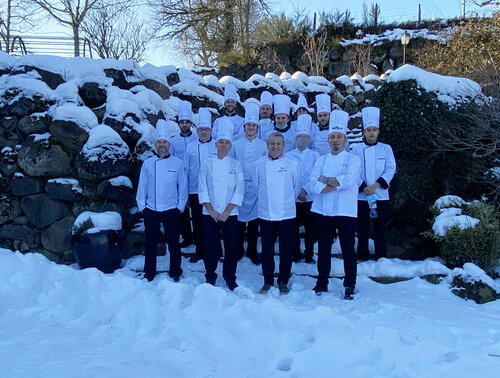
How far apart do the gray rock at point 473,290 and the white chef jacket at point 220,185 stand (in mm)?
2275

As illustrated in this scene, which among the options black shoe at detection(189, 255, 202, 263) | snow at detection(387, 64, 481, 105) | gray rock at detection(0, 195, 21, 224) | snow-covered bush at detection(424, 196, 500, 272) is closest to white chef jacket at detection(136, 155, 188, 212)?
black shoe at detection(189, 255, 202, 263)

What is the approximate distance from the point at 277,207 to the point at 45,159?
10.1 ft

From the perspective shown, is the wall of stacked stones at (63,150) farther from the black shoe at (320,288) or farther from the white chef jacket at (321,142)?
the black shoe at (320,288)

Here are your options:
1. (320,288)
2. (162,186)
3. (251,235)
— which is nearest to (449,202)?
(320,288)

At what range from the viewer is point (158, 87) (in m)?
6.96

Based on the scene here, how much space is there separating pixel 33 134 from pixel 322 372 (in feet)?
15.5

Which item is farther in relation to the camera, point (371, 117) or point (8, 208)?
point (8, 208)

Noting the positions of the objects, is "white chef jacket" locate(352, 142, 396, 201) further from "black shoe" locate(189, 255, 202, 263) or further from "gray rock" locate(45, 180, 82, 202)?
"gray rock" locate(45, 180, 82, 202)

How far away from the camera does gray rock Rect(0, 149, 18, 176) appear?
5.67 meters

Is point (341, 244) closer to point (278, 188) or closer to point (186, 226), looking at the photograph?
point (278, 188)

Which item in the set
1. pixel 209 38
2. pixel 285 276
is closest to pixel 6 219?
pixel 285 276

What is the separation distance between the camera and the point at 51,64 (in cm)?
629

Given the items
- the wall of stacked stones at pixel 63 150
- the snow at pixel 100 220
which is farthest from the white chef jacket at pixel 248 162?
the snow at pixel 100 220

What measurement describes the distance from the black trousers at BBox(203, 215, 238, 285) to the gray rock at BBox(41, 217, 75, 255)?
2.07 m
